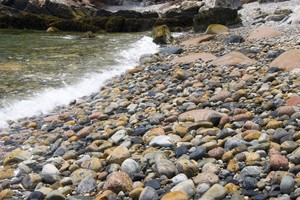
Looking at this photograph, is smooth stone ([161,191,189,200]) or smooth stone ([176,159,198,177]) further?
smooth stone ([176,159,198,177])

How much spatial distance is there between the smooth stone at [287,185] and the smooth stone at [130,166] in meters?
1.39

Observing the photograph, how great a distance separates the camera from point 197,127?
4695 mm

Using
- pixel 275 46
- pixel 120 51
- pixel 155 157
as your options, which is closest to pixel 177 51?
pixel 120 51

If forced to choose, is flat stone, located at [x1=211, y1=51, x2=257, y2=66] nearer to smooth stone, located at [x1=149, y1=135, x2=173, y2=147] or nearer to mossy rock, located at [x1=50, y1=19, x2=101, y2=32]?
smooth stone, located at [x1=149, y1=135, x2=173, y2=147]

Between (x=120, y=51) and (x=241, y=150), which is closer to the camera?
(x=241, y=150)

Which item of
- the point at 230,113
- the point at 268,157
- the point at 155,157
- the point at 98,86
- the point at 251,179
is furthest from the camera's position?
the point at 98,86

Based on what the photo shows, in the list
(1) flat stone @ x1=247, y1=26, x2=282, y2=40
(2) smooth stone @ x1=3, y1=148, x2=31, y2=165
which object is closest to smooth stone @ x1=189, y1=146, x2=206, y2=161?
(2) smooth stone @ x1=3, y1=148, x2=31, y2=165

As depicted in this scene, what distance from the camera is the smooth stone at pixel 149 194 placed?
3.17m

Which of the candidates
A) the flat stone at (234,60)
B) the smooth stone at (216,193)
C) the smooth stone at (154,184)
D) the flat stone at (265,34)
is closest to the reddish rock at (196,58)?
the flat stone at (234,60)

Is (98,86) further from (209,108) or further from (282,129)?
(282,129)

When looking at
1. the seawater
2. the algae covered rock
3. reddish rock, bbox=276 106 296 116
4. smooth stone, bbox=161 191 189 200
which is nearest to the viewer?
smooth stone, bbox=161 191 189 200

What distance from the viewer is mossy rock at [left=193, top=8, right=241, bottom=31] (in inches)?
895

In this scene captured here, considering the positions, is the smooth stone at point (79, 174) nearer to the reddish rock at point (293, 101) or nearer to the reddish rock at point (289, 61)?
the reddish rock at point (293, 101)

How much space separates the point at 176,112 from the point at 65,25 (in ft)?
80.8
